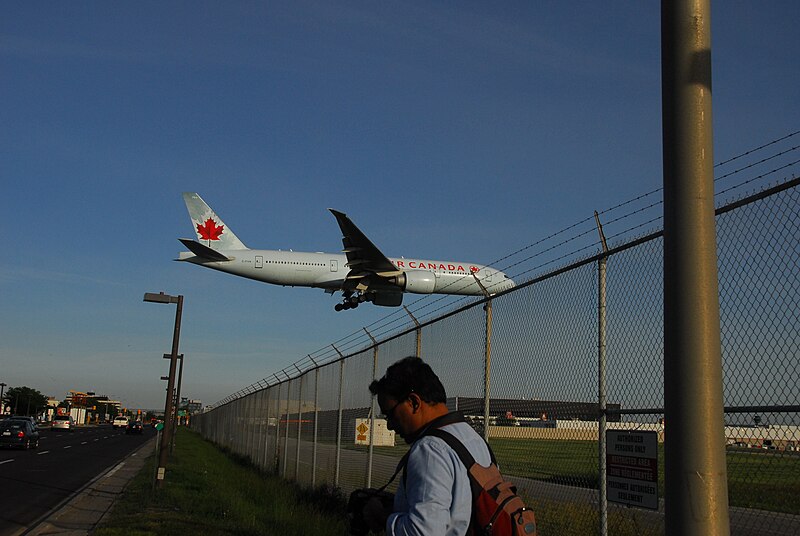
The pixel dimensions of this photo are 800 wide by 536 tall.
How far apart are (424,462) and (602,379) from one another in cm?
301

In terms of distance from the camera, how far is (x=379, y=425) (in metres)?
14.1

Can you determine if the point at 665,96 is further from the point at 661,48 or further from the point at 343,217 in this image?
the point at 343,217

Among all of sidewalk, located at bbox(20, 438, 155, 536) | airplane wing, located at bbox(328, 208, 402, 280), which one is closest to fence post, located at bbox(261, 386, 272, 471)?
sidewalk, located at bbox(20, 438, 155, 536)

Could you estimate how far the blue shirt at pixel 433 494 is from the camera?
3076 millimetres

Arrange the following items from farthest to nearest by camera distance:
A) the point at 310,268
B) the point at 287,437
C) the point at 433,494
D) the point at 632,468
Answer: the point at 310,268, the point at 287,437, the point at 632,468, the point at 433,494

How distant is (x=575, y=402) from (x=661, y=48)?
312 cm

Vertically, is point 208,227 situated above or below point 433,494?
above

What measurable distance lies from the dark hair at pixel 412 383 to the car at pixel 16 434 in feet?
123

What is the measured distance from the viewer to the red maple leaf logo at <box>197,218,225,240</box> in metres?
42.5

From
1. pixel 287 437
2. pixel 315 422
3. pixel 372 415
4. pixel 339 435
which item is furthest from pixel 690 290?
pixel 287 437

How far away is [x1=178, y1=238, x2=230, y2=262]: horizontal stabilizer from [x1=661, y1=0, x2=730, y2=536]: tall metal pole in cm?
3372

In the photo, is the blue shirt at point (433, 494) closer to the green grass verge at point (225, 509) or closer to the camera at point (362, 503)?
the camera at point (362, 503)

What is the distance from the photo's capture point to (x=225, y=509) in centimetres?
1369

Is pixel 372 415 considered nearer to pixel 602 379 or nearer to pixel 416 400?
pixel 602 379
